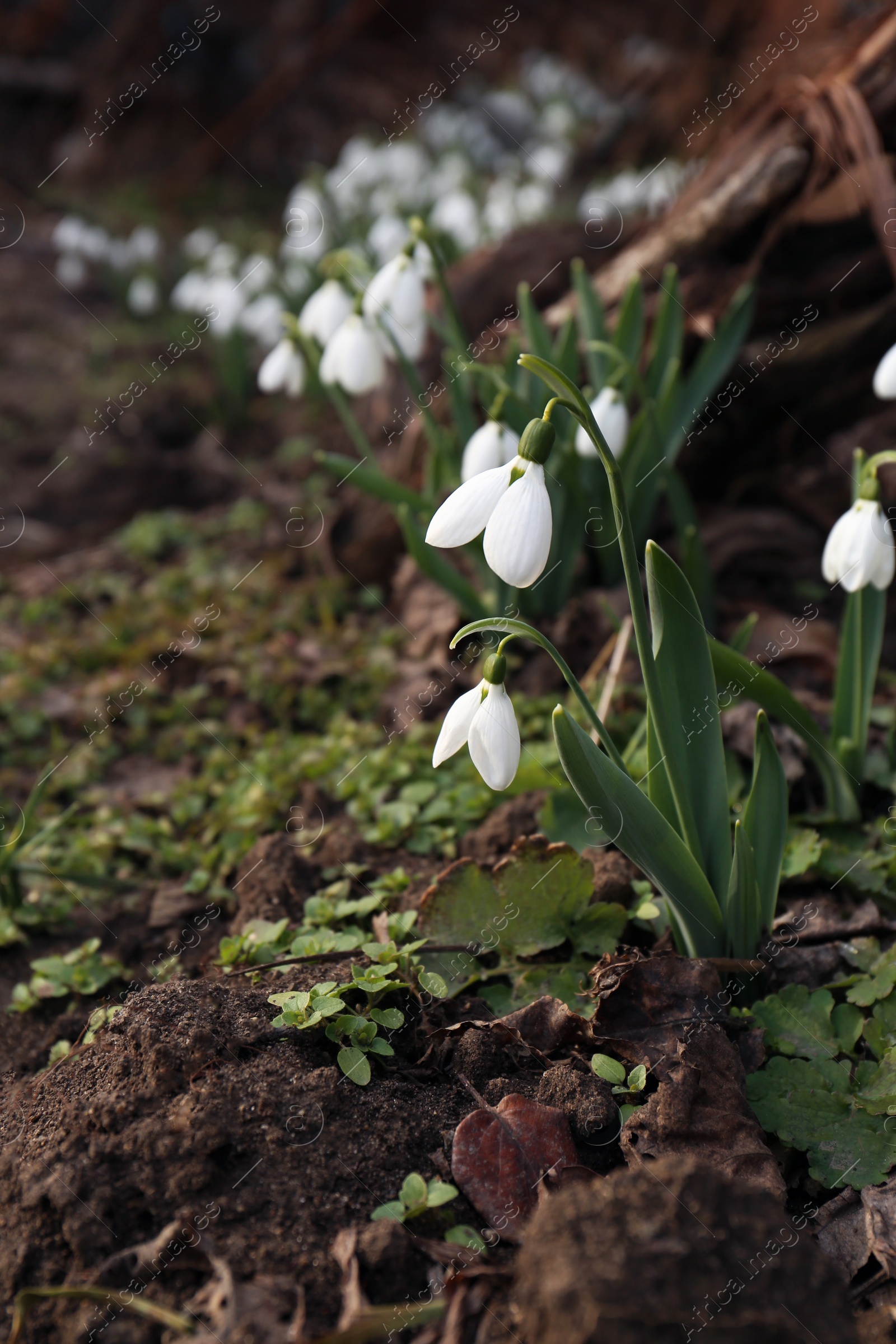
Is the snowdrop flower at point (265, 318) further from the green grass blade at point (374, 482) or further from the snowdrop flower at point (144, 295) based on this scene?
the green grass blade at point (374, 482)

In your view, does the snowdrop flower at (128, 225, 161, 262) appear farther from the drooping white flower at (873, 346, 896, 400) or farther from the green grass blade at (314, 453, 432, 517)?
the drooping white flower at (873, 346, 896, 400)

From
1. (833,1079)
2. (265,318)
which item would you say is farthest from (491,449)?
(265,318)

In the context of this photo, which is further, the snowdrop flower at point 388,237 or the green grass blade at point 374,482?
the snowdrop flower at point 388,237

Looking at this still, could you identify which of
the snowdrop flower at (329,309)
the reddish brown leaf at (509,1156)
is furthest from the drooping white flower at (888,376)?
the reddish brown leaf at (509,1156)

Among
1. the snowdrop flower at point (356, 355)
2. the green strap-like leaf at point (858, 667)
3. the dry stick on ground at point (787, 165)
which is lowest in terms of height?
the green strap-like leaf at point (858, 667)

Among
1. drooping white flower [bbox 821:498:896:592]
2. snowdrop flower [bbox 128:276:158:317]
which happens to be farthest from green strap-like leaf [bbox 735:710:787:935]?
snowdrop flower [bbox 128:276:158:317]

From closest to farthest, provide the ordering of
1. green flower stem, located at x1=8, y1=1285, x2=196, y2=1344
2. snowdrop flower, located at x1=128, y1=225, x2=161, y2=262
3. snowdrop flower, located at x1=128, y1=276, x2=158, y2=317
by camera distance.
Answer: green flower stem, located at x1=8, y1=1285, x2=196, y2=1344 < snowdrop flower, located at x1=128, y1=276, x2=158, y2=317 < snowdrop flower, located at x1=128, y1=225, x2=161, y2=262
